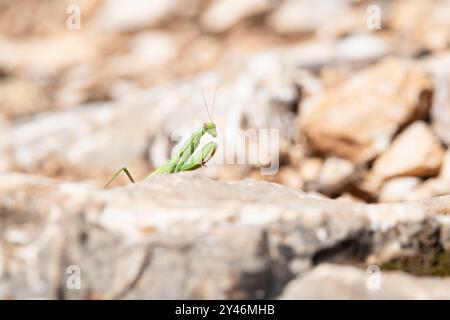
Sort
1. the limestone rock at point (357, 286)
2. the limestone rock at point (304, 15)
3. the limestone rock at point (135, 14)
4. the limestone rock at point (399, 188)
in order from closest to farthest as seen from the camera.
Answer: the limestone rock at point (357, 286), the limestone rock at point (399, 188), the limestone rock at point (304, 15), the limestone rock at point (135, 14)

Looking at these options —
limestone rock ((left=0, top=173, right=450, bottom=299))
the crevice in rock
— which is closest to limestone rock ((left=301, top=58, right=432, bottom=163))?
limestone rock ((left=0, top=173, right=450, bottom=299))

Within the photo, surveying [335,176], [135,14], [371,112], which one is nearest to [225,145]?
[335,176]

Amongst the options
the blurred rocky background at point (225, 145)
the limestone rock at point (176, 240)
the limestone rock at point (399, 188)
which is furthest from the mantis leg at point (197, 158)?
the limestone rock at point (399, 188)

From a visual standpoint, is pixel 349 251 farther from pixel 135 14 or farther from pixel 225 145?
pixel 135 14

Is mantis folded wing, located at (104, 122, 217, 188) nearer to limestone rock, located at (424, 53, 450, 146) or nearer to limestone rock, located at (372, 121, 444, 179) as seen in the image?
limestone rock, located at (372, 121, 444, 179)

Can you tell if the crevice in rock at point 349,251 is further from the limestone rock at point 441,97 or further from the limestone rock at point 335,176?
the limestone rock at point 441,97
